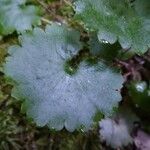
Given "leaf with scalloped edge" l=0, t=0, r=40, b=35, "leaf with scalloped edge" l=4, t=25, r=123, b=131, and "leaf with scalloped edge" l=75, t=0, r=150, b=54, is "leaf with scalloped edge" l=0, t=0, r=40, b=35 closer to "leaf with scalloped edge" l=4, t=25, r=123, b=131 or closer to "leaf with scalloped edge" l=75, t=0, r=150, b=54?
"leaf with scalloped edge" l=4, t=25, r=123, b=131

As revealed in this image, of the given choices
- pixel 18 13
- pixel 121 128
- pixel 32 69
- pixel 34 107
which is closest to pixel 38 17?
pixel 18 13

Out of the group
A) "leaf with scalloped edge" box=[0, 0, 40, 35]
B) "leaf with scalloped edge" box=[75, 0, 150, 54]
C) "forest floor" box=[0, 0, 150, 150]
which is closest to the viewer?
"leaf with scalloped edge" box=[75, 0, 150, 54]

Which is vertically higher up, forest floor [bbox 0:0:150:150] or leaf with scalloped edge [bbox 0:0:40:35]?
leaf with scalloped edge [bbox 0:0:40:35]

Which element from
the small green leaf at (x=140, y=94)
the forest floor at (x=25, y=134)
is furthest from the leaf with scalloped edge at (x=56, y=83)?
the small green leaf at (x=140, y=94)

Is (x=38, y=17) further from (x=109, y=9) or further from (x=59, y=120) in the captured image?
(x=59, y=120)

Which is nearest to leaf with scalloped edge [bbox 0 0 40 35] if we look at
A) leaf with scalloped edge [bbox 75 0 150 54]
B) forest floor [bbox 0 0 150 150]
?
forest floor [bbox 0 0 150 150]

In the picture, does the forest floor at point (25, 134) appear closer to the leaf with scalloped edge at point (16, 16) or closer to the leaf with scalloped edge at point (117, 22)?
the leaf with scalloped edge at point (16, 16)

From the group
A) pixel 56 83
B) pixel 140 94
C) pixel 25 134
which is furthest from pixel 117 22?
pixel 25 134
